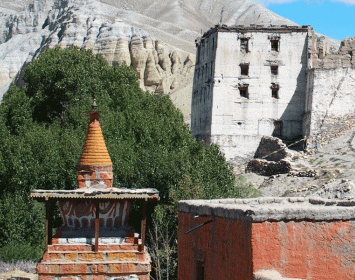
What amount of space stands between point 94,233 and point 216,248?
140 inches

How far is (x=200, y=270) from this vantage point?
14.7m

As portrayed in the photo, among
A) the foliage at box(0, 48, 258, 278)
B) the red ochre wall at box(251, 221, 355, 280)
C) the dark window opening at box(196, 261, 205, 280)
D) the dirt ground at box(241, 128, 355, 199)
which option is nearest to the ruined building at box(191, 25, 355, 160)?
the dirt ground at box(241, 128, 355, 199)

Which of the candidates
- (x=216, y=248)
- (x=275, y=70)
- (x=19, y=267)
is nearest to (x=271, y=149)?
(x=275, y=70)

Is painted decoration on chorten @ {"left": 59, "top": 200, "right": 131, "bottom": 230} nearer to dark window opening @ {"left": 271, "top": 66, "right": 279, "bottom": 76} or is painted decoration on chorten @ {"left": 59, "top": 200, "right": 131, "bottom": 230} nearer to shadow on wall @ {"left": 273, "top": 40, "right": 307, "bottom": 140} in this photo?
shadow on wall @ {"left": 273, "top": 40, "right": 307, "bottom": 140}

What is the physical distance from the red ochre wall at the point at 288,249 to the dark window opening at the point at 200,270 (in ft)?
4.49

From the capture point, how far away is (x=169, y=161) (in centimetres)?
2822

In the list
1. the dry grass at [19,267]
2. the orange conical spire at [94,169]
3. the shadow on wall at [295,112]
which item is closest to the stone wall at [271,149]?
the shadow on wall at [295,112]

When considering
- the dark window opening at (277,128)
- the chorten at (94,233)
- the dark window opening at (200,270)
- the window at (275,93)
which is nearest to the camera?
the dark window opening at (200,270)

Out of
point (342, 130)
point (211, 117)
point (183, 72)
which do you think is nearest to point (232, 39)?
point (211, 117)

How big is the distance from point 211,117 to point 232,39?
19.1 ft

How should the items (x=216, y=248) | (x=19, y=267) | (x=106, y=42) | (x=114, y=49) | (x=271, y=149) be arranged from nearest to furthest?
(x=216, y=248) → (x=19, y=267) → (x=271, y=149) → (x=114, y=49) → (x=106, y=42)

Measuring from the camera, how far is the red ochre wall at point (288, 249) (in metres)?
11.5

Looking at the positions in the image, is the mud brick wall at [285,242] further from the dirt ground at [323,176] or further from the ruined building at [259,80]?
the ruined building at [259,80]

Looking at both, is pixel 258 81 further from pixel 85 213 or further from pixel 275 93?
pixel 85 213
